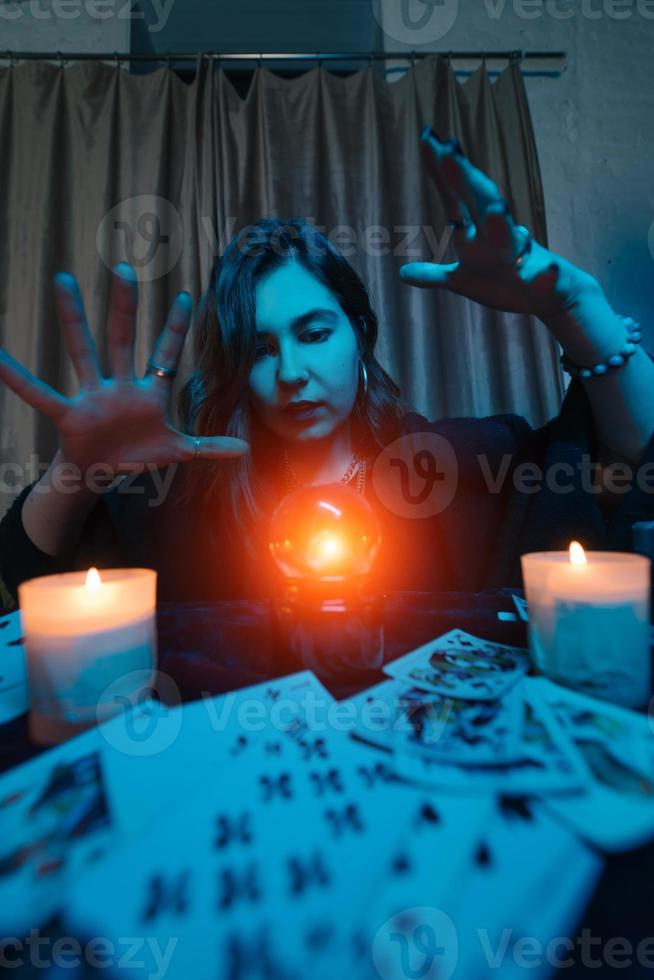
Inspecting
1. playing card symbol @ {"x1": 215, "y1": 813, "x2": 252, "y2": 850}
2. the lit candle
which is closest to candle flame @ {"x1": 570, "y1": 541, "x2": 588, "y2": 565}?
the lit candle

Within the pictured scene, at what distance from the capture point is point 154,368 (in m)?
0.70

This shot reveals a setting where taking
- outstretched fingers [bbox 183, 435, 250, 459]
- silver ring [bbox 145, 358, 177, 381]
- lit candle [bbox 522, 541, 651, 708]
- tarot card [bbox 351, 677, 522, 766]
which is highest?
silver ring [bbox 145, 358, 177, 381]

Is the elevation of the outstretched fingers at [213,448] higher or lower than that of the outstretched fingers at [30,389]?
lower

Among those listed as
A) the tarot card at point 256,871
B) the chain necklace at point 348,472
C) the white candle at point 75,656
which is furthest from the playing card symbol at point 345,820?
the chain necklace at point 348,472

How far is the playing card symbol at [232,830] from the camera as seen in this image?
0.25 metres

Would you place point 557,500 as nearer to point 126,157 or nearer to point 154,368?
point 154,368

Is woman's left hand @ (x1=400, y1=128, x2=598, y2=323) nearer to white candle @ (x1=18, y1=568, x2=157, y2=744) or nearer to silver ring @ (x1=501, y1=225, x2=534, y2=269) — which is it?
silver ring @ (x1=501, y1=225, x2=534, y2=269)

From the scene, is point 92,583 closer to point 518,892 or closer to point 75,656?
point 75,656

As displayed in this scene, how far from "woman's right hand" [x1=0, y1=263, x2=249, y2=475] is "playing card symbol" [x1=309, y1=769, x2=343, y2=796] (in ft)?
1.74

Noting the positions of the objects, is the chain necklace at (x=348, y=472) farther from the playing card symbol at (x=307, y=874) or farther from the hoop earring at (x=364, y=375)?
the playing card symbol at (x=307, y=874)

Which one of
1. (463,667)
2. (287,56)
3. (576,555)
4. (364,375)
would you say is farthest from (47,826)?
(287,56)

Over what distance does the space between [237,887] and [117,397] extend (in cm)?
62

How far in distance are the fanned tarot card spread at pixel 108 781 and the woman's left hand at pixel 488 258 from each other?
2.20 feet

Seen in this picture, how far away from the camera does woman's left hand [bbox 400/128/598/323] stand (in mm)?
653
